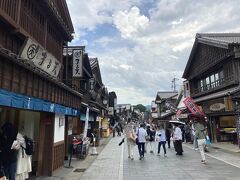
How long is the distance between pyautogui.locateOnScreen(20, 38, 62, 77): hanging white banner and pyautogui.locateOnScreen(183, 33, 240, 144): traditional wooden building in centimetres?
1323

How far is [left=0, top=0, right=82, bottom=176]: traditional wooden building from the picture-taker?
6660 mm

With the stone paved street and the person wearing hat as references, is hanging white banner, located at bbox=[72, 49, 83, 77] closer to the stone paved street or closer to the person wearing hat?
the stone paved street

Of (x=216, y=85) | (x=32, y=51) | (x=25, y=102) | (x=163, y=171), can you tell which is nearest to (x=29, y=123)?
(x=32, y=51)

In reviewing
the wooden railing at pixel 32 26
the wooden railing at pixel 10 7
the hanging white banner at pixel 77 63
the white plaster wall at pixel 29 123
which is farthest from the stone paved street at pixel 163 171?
the wooden railing at pixel 10 7

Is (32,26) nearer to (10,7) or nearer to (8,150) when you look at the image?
(10,7)

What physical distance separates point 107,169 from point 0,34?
24.5 ft

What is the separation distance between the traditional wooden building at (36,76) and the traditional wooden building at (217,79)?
12.9 m

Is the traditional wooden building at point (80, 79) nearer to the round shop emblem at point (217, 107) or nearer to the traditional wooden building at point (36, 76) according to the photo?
the traditional wooden building at point (36, 76)

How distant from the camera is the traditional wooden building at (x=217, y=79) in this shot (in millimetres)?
20625

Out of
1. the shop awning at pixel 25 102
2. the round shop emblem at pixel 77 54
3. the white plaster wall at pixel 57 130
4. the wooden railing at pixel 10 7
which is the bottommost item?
the white plaster wall at pixel 57 130

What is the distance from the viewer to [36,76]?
806cm

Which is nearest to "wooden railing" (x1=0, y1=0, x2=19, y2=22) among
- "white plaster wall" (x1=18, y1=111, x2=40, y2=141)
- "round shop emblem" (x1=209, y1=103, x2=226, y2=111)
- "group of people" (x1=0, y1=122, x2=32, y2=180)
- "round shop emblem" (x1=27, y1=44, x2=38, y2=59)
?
"round shop emblem" (x1=27, y1=44, x2=38, y2=59)

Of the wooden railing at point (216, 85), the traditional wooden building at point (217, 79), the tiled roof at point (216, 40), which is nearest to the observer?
the traditional wooden building at point (217, 79)

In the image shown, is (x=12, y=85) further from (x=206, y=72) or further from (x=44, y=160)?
(x=206, y=72)
